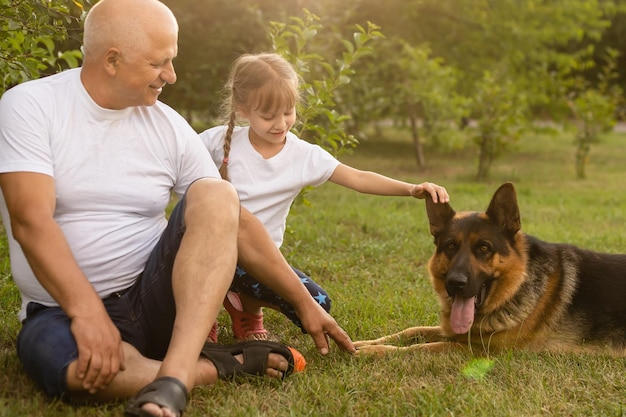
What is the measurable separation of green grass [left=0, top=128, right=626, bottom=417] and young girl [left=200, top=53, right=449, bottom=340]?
333mm

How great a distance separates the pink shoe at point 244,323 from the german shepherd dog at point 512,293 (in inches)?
22.1

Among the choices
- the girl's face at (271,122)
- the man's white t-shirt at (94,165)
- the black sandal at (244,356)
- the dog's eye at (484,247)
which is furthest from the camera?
the dog's eye at (484,247)

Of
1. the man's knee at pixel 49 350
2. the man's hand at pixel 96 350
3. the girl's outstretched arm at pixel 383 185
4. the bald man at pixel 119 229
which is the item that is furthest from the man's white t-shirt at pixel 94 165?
the girl's outstretched arm at pixel 383 185

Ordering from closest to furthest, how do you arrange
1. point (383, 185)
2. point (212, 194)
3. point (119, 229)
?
point (212, 194), point (119, 229), point (383, 185)

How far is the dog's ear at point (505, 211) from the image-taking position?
12.0ft

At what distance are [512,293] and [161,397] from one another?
224 centimetres

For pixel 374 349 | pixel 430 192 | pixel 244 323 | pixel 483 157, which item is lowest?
pixel 483 157

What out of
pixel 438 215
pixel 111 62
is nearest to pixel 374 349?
pixel 438 215

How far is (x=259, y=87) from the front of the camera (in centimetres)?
354

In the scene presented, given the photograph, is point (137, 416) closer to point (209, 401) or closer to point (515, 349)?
point (209, 401)

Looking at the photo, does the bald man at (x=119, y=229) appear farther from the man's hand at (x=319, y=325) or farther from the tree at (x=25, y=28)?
the tree at (x=25, y=28)

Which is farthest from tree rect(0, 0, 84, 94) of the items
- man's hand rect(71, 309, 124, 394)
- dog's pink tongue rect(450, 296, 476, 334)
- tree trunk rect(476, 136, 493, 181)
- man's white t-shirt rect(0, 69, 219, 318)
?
tree trunk rect(476, 136, 493, 181)

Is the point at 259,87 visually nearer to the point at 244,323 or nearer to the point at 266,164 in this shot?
the point at 266,164

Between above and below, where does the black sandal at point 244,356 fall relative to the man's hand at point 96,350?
below
